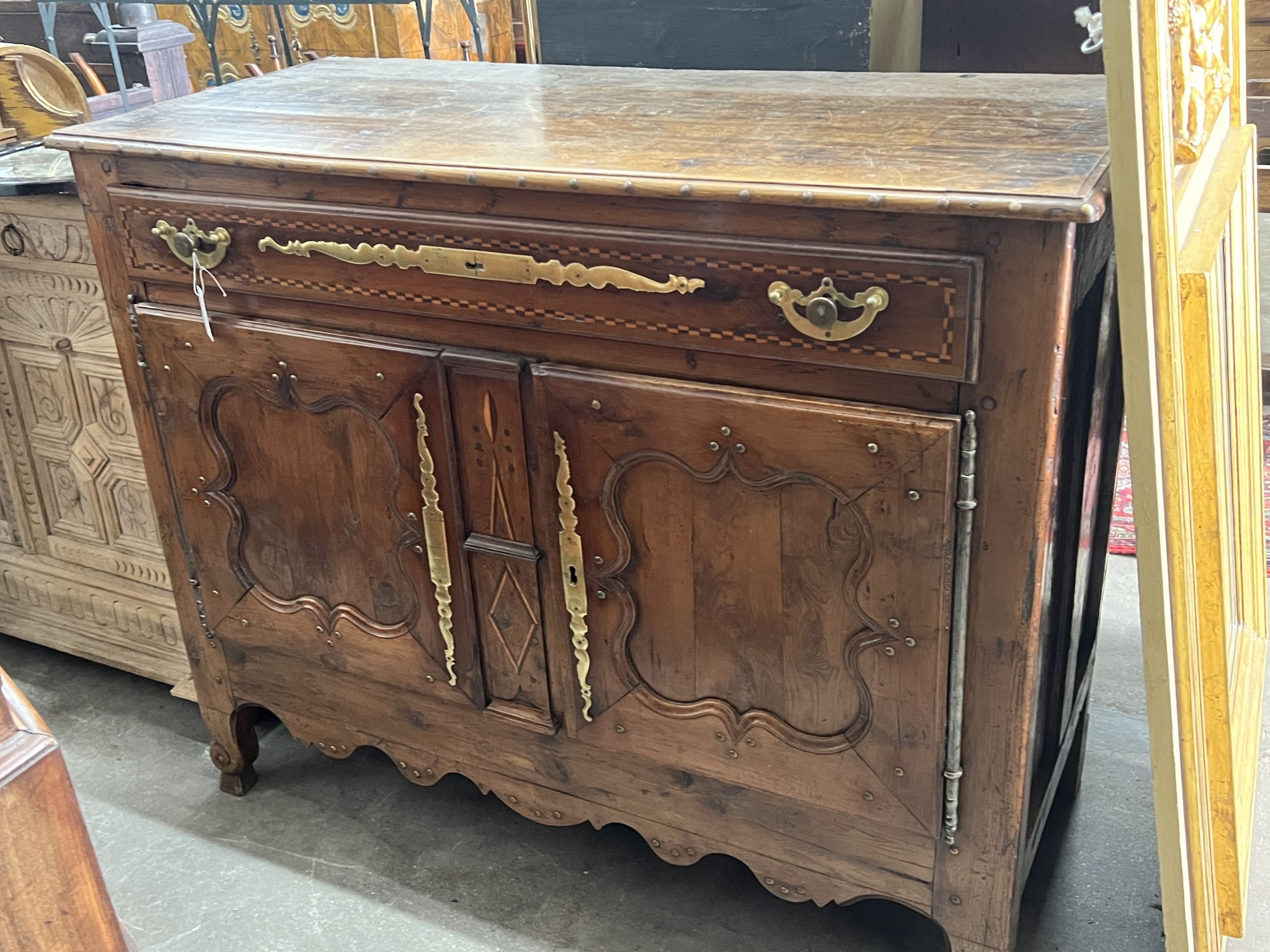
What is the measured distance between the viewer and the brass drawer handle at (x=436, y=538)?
1.47 meters

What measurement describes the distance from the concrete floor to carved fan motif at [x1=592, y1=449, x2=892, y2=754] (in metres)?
0.40

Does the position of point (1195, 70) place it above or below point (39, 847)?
above

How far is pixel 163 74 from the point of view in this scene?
233 centimetres

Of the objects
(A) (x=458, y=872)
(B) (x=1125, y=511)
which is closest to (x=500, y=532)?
(A) (x=458, y=872)

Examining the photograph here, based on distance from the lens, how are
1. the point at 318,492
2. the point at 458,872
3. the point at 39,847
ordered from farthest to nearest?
the point at 458,872 < the point at 318,492 < the point at 39,847

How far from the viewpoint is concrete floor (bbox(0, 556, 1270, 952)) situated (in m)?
1.64

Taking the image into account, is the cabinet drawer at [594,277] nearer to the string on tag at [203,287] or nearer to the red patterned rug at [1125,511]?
the string on tag at [203,287]

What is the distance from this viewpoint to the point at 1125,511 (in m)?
2.67

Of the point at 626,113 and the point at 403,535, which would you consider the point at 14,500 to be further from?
the point at 626,113

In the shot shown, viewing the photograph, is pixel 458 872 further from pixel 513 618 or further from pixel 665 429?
pixel 665 429

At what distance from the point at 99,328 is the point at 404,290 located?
2.52 ft

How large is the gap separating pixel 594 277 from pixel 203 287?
57cm

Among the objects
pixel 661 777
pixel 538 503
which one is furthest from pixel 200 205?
pixel 661 777

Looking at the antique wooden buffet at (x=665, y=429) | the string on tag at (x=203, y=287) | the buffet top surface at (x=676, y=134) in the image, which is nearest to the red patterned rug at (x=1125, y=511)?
the antique wooden buffet at (x=665, y=429)
